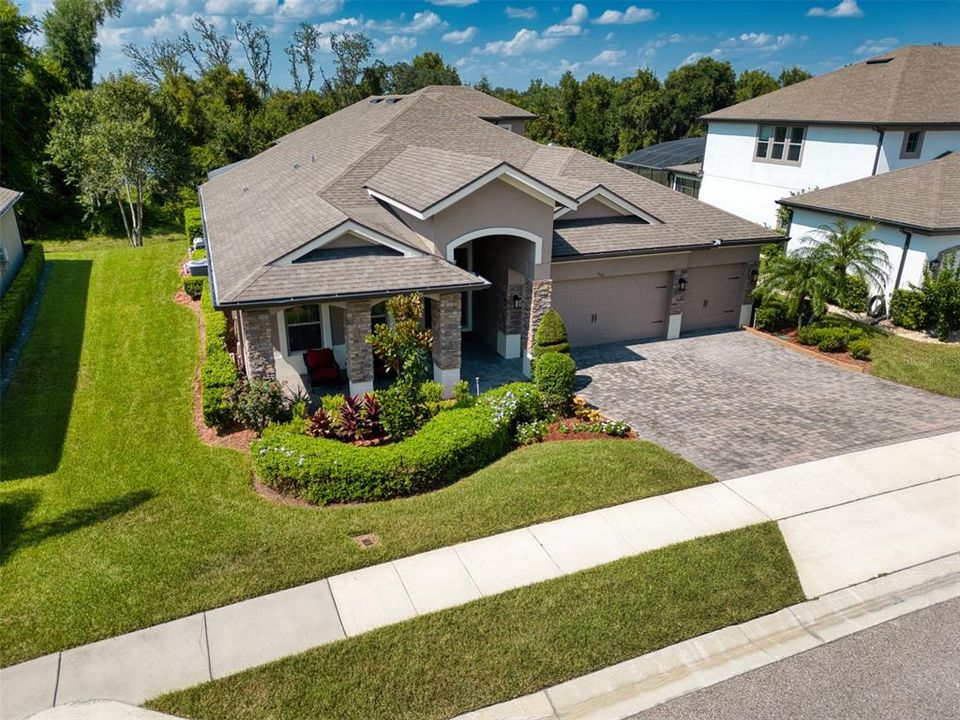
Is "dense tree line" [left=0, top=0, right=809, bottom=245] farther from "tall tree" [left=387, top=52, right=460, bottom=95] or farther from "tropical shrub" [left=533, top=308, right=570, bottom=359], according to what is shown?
"tropical shrub" [left=533, top=308, right=570, bottom=359]

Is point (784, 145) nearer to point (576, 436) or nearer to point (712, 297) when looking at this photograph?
point (712, 297)

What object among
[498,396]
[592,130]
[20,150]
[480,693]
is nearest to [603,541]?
[480,693]

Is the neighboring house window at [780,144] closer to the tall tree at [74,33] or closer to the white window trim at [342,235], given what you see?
the white window trim at [342,235]

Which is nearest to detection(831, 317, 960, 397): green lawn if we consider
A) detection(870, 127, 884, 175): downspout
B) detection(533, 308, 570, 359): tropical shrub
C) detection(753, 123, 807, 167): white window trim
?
detection(533, 308, 570, 359): tropical shrub

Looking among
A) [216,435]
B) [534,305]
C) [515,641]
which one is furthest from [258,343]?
[515,641]

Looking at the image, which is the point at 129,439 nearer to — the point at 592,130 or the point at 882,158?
the point at 882,158

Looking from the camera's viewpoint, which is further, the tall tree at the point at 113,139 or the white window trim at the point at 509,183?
the tall tree at the point at 113,139

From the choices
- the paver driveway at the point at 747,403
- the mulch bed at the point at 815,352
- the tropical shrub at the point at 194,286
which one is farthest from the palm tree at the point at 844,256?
the tropical shrub at the point at 194,286
